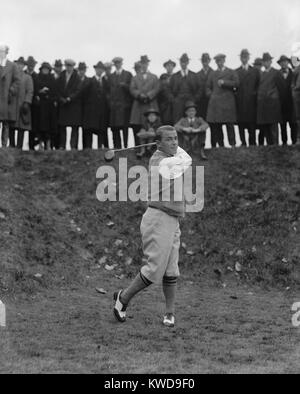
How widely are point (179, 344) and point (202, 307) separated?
2.49 metres

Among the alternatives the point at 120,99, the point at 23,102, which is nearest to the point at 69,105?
the point at 23,102

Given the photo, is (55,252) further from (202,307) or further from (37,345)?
(37,345)

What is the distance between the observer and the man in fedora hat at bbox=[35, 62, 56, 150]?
1781 cm

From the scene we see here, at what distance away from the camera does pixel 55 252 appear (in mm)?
12852

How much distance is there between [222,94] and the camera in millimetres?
17578

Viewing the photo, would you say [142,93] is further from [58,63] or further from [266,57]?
[266,57]

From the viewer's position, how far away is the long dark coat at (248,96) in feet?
58.0

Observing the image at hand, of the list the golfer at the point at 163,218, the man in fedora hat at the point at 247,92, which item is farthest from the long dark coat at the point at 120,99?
the golfer at the point at 163,218

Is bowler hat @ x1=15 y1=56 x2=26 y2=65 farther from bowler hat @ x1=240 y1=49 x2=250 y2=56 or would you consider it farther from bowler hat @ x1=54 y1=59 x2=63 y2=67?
bowler hat @ x1=240 y1=49 x2=250 y2=56

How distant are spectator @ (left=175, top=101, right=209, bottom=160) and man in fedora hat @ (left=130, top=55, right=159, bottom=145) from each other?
103 centimetres

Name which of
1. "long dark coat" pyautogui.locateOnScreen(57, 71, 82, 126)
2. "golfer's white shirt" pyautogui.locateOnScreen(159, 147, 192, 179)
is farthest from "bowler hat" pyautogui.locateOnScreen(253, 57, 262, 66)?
"golfer's white shirt" pyautogui.locateOnScreen(159, 147, 192, 179)

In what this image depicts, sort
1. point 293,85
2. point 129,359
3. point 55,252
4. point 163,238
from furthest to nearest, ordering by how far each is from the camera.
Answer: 1. point 293,85
2. point 55,252
3. point 163,238
4. point 129,359

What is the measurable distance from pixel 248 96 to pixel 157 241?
9998mm
